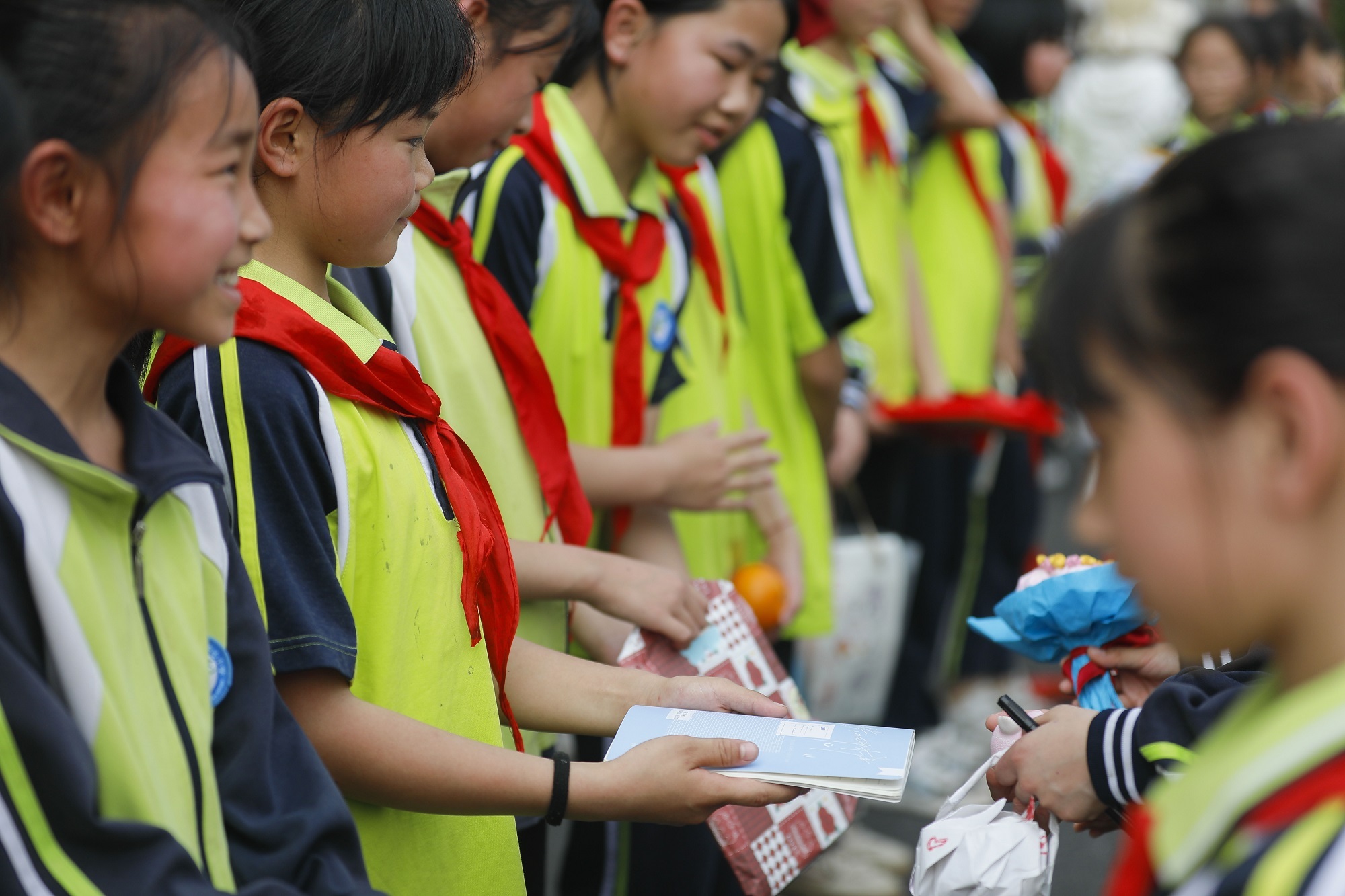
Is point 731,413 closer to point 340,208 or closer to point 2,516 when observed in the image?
point 340,208

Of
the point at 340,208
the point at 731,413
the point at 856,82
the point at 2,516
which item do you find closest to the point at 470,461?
the point at 340,208

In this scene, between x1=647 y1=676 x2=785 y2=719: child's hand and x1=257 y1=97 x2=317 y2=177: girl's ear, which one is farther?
x1=647 y1=676 x2=785 y2=719: child's hand

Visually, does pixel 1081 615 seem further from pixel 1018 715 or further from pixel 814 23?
pixel 814 23

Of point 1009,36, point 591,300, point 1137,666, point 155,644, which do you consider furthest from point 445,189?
point 1009,36

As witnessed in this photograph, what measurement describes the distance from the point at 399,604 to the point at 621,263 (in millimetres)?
1127

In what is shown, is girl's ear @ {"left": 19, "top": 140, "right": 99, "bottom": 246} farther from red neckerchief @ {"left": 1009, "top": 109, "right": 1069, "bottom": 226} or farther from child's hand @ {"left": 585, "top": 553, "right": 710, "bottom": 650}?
red neckerchief @ {"left": 1009, "top": 109, "right": 1069, "bottom": 226}

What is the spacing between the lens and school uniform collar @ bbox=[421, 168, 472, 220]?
2.16m

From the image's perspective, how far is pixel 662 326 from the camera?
269 cm

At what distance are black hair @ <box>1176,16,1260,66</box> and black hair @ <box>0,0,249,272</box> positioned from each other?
472 centimetres

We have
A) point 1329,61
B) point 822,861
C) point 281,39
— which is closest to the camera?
point 281,39

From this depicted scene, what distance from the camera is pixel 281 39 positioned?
5.27 feet

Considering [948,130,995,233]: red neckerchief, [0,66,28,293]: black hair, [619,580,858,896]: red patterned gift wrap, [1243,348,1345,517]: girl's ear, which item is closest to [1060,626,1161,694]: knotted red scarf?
[619,580,858,896]: red patterned gift wrap

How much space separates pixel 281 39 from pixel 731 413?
1602mm

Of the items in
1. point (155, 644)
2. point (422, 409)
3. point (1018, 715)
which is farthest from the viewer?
point (1018, 715)
